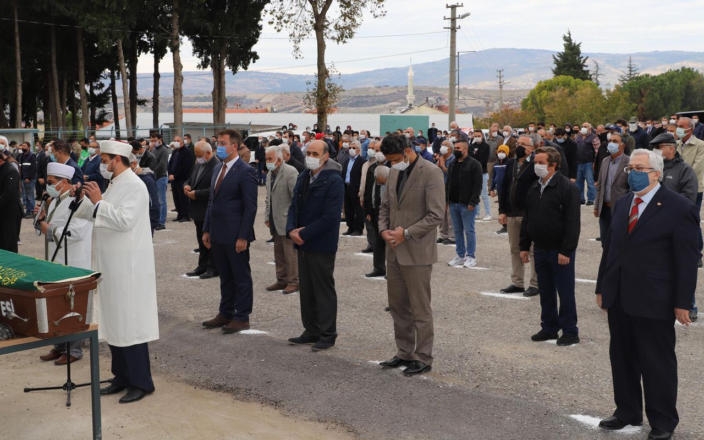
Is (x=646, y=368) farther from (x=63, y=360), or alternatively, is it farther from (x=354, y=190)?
(x=354, y=190)

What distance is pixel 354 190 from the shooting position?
1487 cm

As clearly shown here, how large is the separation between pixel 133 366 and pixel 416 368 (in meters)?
2.33

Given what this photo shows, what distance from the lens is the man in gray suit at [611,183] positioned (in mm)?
10258

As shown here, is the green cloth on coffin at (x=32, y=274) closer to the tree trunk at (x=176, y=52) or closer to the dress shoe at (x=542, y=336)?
the dress shoe at (x=542, y=336)

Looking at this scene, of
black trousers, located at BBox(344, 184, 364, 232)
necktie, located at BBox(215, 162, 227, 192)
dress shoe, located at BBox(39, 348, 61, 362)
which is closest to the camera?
dress shoe, located at BBox(39, 348, 61, 362)

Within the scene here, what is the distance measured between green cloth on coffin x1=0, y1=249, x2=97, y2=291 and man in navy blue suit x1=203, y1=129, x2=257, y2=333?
2.93m

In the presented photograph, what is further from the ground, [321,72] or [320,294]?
[321,72]

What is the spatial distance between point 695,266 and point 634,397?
3.33ft

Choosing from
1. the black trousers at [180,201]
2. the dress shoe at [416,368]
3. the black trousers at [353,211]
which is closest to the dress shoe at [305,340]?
the dress shoe at [416,368]

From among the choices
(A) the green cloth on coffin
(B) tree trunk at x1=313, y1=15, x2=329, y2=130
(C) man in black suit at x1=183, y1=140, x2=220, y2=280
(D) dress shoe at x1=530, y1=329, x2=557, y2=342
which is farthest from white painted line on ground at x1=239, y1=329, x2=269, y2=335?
(B) tree trunk at x1=313, y1=15, x2=329, y2=130

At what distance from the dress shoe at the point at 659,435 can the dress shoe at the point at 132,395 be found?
3812mm

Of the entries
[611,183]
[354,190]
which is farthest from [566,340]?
[354,190]

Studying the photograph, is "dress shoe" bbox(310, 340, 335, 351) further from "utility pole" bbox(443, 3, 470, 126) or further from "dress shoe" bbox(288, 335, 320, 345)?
"utility pole" bbox(443, 3, 470, 126)

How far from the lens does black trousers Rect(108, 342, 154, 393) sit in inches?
251
